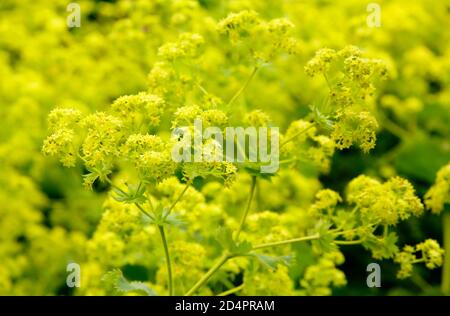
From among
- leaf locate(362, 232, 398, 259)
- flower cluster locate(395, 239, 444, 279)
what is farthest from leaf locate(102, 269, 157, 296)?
flower cluster locate(395, 239, 444, 279)

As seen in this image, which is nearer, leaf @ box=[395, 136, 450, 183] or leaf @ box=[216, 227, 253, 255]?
leaf @ box=[216, 227, 253, 255]

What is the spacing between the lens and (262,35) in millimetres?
3510

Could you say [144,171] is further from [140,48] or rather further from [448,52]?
[448,52]

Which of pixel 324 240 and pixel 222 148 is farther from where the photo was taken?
pixel 324 240

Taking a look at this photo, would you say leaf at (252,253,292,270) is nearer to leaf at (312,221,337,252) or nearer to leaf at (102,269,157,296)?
leaf at (312,221,337,252)

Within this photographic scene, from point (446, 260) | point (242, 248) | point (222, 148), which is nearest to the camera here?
point (222, 148)

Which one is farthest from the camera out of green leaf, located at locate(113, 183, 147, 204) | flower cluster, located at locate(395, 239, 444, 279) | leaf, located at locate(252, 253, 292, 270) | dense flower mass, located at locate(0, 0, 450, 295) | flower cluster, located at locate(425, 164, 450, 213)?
flower cluster, located at locate(425, 164, 450, 213)

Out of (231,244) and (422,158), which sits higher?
(422,158)

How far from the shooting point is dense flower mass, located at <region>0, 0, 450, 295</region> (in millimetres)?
2990

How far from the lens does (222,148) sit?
9.95 ft

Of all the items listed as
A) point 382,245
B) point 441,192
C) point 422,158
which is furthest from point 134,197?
point 422,158

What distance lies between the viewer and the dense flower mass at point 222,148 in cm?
299

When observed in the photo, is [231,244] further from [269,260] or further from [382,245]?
[382,245]
